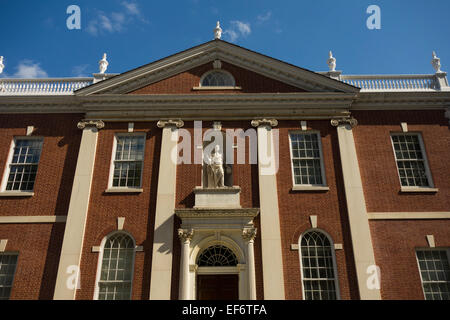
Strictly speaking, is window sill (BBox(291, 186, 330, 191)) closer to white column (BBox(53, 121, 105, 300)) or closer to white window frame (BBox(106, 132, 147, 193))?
white window frame (BBox(106, 132, 147, 193))

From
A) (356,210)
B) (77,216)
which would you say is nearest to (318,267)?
(356,210)

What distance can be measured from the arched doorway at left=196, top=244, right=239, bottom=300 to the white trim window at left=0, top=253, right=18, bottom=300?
21.8 feet

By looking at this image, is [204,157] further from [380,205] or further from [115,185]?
[380,205]

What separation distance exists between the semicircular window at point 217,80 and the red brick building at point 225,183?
0.07 meters

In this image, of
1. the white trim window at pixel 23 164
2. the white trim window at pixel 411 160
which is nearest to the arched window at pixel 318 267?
the white trim window at pixel 411 160

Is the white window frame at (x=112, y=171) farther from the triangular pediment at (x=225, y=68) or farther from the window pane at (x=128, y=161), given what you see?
the triangular pediment at (x=225, y=68)

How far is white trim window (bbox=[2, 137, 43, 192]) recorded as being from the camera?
49.5 feet

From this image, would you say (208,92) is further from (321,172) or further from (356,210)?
(356,210)

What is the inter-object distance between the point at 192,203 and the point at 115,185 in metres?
3.19

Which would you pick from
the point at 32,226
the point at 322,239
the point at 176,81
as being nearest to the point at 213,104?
the point at 176,81

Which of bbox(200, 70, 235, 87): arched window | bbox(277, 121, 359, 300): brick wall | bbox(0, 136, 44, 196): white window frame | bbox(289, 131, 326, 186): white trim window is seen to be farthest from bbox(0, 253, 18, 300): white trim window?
bbox(289, 131, 326, 186): white trim window
